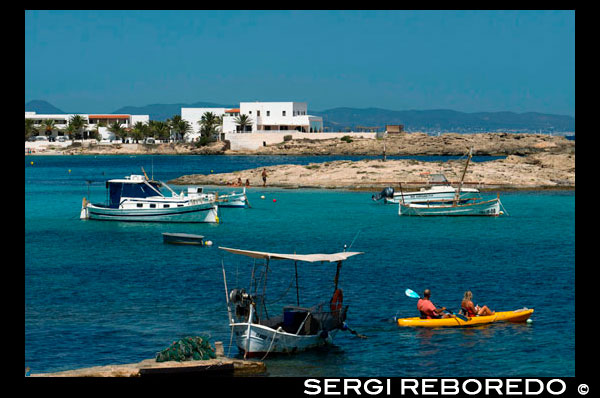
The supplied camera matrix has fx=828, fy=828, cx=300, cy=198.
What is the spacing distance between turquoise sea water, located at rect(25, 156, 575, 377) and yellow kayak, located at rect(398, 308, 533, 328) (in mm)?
360

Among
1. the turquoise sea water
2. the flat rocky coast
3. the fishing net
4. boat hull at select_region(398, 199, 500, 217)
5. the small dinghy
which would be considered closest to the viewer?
the fishing net

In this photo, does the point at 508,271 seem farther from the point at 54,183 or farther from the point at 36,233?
the point at 54,183

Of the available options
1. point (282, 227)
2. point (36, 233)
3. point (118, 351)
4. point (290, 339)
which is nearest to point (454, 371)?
point (290, 339)

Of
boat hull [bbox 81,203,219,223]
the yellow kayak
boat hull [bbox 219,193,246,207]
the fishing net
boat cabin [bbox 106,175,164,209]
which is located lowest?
the yellow kayak

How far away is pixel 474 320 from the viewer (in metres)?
28.0

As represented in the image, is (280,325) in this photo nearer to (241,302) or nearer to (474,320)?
(241,302)

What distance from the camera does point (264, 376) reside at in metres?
21.6

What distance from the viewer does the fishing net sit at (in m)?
21.7

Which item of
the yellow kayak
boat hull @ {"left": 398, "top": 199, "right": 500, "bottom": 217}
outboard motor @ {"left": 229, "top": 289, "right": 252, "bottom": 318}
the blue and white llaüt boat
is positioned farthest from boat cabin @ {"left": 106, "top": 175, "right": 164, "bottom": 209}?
outboard motor @ {"left": 229, "top": 289, "right": 252, "bottom": 318}

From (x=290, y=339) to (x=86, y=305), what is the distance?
35.3 ft

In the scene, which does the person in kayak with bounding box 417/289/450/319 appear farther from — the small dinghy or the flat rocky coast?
the flat rocky coast

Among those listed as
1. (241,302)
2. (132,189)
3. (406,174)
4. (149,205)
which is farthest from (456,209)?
(241,302)

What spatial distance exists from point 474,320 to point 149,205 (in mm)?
36838

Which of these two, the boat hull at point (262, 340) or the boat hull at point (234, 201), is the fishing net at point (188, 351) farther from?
the boat hull at point (234, 201)
